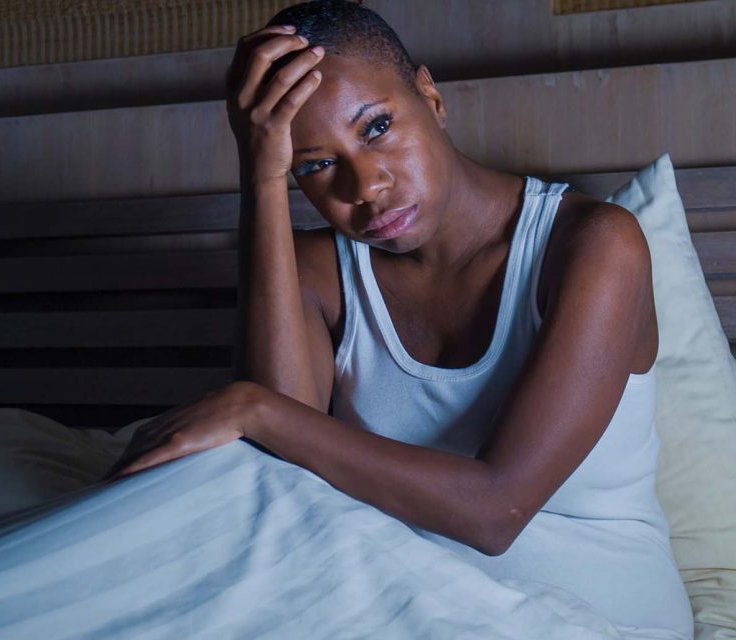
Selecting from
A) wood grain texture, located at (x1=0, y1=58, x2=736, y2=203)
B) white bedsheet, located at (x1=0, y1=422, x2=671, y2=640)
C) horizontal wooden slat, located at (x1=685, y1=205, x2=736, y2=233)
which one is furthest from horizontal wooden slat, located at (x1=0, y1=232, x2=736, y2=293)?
white bedsheet, located at (x1=0, y1=422, x2=671, y2=640)

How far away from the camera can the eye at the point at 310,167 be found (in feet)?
3.67

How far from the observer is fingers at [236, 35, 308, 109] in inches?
42.9

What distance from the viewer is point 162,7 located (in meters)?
2.07

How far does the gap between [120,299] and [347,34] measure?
119cm

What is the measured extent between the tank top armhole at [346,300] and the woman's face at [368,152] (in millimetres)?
180

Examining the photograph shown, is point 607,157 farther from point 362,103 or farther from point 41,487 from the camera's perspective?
point 41,487

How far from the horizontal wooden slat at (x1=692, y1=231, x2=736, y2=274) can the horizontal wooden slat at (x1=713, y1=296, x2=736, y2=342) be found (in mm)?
53

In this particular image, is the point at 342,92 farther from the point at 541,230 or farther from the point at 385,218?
the point at 541,230

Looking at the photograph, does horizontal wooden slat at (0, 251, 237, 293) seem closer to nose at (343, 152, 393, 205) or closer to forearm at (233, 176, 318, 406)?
forearm at (233, 176, 318, 406)

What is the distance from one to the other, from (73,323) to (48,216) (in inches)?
9.8

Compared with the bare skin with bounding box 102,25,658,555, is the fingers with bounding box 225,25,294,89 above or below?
above

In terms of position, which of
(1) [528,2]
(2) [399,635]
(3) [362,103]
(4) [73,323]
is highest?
(1) [528,2]

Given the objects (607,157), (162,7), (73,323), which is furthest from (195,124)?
(607,157)

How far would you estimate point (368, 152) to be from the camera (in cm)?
108
